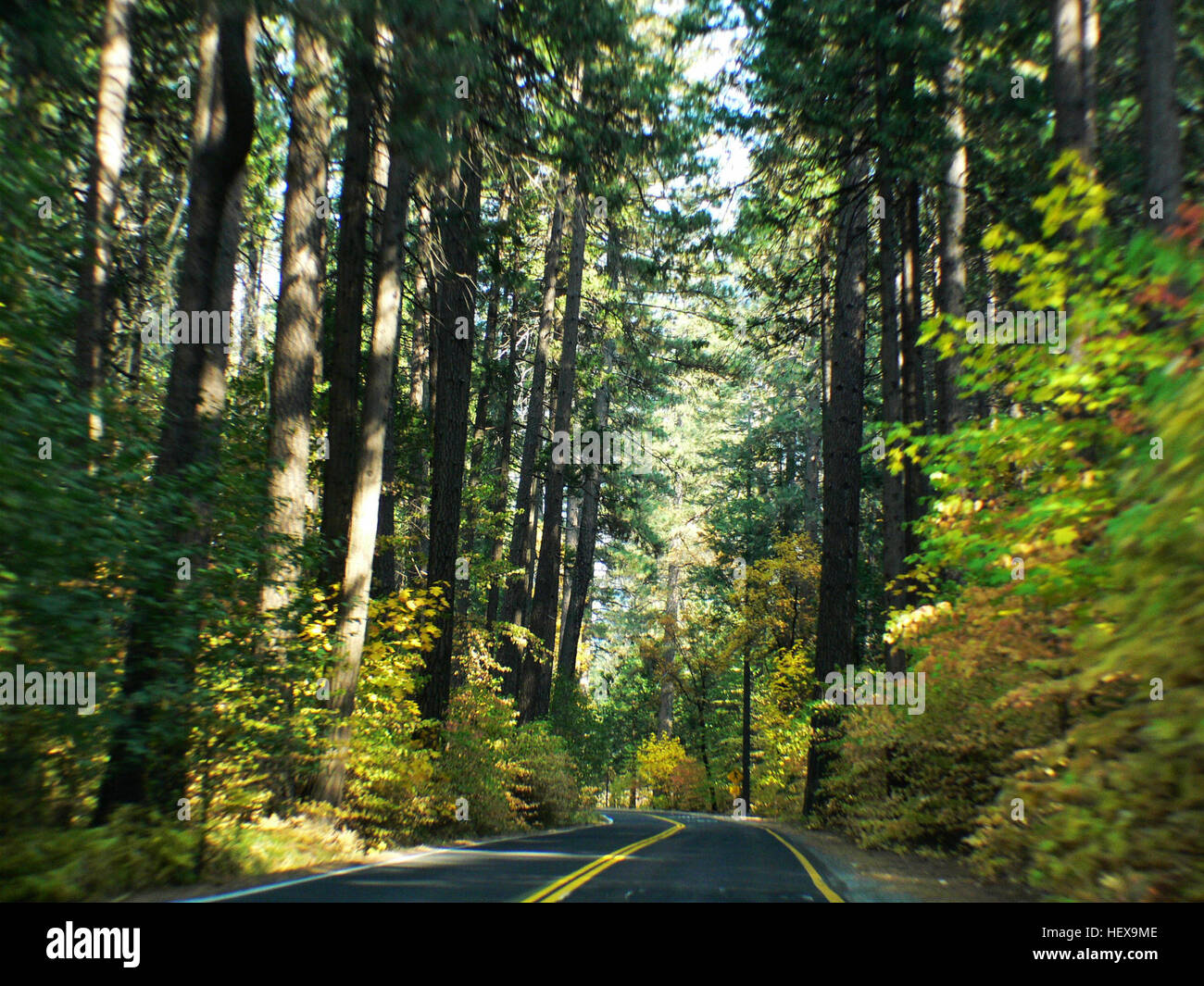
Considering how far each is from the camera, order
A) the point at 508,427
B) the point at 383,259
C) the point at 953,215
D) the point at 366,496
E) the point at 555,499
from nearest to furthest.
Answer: the point at 366,496, the point at 383,259, the point at 953,215, the point at 555,499, the point at 508,427

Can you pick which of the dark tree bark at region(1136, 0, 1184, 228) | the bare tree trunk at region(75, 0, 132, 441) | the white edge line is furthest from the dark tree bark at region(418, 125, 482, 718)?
the dark tree bark at region(1136, 0, 1184, 228)

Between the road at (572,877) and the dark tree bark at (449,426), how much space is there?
137 inches

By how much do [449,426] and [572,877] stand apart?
30.6 ft

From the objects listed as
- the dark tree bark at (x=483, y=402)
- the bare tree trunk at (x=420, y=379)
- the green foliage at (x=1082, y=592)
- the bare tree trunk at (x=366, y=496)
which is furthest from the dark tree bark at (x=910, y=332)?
the bare tree trunk at (x=366, y=496)

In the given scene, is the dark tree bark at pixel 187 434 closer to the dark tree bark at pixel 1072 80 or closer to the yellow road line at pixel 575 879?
the yellow road line at pixel 575 879

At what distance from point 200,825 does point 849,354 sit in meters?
14.6

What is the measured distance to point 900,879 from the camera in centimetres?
952

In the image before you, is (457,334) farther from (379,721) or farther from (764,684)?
(764,684)

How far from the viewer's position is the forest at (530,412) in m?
6.03

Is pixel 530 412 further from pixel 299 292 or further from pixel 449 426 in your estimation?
pixel 299 292

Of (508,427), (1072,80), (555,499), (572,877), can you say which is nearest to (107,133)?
(572,877)

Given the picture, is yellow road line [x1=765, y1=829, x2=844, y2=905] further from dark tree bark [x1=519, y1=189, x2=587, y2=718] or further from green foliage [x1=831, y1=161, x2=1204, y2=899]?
dark tree bark [x1=519, y1=189, x2=587, y2=718]

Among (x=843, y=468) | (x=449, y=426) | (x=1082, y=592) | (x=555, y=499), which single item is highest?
(x=449, y=426)
